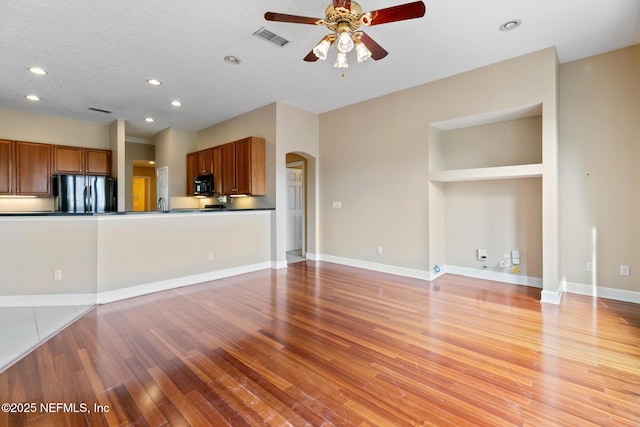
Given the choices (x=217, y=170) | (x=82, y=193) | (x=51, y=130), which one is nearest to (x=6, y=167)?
(x=51, y=130)

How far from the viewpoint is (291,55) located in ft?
11.9

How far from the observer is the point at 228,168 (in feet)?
19.2

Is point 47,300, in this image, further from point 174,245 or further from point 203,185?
point 203,185

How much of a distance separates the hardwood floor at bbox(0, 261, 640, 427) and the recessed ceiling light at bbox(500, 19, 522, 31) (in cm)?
300

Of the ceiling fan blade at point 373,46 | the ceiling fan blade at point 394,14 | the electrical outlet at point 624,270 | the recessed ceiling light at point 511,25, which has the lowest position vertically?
the electrical outlet at point 624,270

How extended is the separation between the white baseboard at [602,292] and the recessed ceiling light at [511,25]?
3.22 metres

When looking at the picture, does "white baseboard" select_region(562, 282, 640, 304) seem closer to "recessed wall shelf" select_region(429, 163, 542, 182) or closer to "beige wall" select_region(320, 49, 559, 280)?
"beige wall" select_region(320, 49, 559, 280)

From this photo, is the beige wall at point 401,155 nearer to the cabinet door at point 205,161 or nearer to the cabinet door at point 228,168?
the cabinet door at point 228,168

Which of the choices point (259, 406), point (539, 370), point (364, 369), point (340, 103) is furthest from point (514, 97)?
point (259, 406)

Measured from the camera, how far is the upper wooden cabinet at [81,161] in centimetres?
594

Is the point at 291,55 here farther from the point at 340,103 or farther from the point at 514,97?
the point at 514,97

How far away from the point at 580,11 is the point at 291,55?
294 cm

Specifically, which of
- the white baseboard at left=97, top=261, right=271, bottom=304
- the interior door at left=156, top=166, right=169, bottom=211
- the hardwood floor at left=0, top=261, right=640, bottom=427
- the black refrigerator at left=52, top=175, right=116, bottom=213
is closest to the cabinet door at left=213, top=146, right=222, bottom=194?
the interior door at left=156, top=166, right=169, bottom=211

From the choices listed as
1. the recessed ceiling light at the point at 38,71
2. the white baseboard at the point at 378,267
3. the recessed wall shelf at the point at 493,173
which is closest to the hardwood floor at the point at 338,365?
the white baseboard at the point at 378,267
